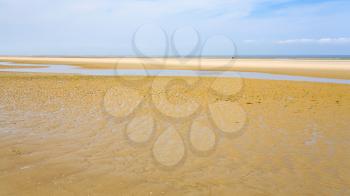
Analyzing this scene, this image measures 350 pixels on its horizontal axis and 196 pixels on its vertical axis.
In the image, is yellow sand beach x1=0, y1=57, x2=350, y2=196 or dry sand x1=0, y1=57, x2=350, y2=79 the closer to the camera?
yellow sand beach x1=0, y1=57, x2=350, y2=196

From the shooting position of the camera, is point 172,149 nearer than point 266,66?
Yes

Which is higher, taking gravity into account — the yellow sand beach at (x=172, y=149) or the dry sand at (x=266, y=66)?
the dry sand at (x=266, y=66)

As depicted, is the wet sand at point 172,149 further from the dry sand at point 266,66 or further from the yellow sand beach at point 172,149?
the dry sand at point 266,66

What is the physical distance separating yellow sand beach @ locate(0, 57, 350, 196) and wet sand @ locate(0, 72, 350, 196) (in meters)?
0.02

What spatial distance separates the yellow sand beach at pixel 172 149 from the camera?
4340 mm

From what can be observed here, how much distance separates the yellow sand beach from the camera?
4340mm

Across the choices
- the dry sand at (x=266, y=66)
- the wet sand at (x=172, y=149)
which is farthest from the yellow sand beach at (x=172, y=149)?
the dry sand at (x=266, y=66)

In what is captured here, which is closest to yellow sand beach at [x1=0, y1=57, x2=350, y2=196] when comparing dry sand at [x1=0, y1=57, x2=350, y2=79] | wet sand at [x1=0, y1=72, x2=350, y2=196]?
wet sand at [x1=0, y1=72, x2=350, y2=196]

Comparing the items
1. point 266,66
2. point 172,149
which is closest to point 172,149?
point 172,149

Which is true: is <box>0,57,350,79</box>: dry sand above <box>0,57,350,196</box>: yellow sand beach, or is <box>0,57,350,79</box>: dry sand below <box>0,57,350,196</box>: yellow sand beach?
above

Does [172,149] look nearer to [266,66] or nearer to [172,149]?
[172,149]

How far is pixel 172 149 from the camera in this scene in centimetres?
600

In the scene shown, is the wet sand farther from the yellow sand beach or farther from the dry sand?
the dry sand

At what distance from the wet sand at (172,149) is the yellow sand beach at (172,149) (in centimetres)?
2
